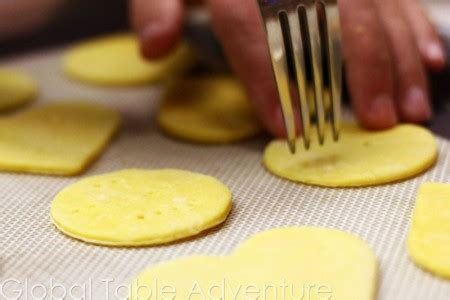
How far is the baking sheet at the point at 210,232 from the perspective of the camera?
812 mm

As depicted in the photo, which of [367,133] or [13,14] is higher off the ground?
[13,14]

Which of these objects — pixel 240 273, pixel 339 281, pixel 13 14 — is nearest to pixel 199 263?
pixel 240 273

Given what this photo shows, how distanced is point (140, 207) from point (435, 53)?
54 cm

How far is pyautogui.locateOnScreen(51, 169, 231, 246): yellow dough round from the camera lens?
881 mm

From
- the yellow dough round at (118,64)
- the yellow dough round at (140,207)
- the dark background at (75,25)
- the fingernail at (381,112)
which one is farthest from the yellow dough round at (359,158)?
the dark background at (75,25)

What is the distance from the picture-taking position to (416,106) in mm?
1159

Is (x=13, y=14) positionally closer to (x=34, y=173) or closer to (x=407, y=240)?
(x=34, y=173)

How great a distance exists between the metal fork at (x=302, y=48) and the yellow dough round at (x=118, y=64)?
0.45 metres

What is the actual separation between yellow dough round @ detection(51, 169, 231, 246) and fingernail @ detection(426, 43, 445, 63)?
42 cm

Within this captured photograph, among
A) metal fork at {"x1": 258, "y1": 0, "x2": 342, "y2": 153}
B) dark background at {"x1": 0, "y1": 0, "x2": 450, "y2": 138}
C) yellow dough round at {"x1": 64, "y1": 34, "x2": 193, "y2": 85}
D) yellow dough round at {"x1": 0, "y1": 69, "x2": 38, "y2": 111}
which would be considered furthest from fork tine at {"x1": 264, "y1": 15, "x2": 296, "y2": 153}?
dark background at {"x1": 0, "y1": 0, "x2": 450, "y2": 138}

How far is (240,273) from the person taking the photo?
802 millimetres

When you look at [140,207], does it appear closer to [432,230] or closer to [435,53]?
[432,230]

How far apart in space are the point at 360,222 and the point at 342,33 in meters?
0.32

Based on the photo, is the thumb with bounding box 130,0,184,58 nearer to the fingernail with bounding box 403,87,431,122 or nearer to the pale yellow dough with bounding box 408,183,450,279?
the fingernail with bounding box 403,87,431,122
